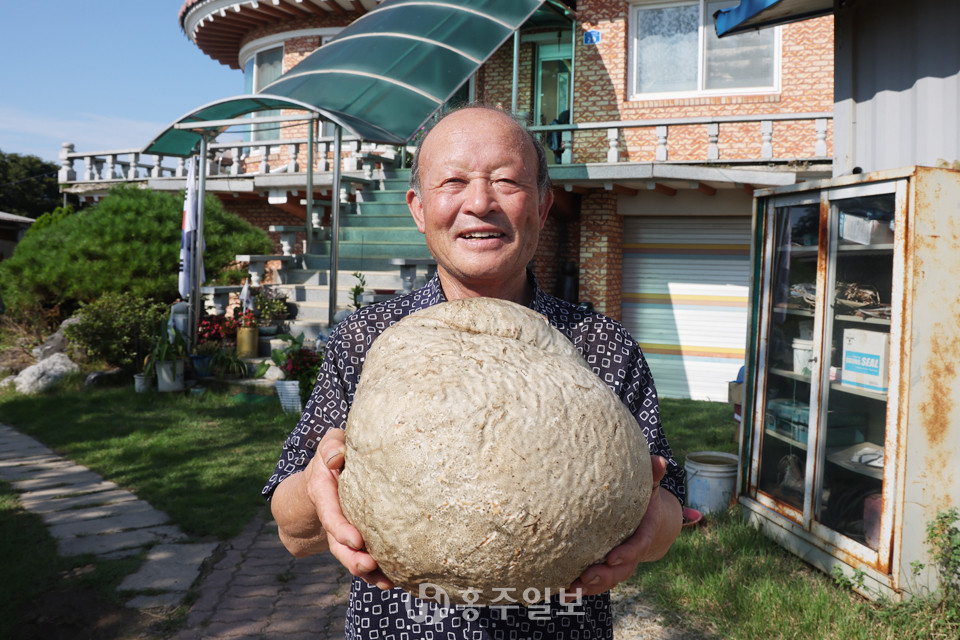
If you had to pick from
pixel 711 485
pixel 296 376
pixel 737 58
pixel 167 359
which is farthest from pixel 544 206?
pixel 737 58

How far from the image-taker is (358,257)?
10.4 meters

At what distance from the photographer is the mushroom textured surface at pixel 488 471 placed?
1.21 m

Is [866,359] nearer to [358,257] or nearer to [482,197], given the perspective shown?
[482,197]

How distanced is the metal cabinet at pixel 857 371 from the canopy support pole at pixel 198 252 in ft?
23.7

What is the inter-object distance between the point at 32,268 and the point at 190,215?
458 cm

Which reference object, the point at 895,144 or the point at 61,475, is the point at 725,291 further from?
the point at 61,475

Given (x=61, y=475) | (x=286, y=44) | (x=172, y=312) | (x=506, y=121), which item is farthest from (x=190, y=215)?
(x=506, y=121)

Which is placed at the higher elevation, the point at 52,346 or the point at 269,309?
the point at 269,309

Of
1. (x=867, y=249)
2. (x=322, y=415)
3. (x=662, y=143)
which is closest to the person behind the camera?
(x=322, y=415)

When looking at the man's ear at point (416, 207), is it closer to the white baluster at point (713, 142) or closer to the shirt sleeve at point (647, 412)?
the shirt sleeve at point (647, 412)

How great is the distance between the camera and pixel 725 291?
11.3 m

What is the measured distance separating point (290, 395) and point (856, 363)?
5873 millimetres

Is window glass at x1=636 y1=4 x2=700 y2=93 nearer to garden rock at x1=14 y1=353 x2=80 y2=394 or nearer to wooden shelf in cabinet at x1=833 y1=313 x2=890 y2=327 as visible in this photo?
wooden shelf in cabinet at x1=833 y1=313 x2=890 y2=327

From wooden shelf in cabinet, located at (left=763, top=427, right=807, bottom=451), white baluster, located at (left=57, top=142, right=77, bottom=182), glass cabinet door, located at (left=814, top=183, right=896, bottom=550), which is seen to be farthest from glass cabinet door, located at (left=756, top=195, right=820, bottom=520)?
white baluster, located at (left=57, top=142, right=77, bottom=182)
